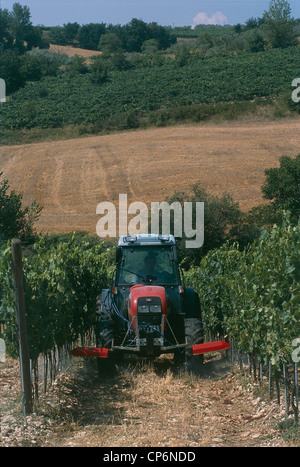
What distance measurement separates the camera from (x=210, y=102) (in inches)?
1982

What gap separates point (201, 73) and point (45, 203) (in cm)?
3282

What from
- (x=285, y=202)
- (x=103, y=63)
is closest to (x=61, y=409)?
(x=285, y=202)

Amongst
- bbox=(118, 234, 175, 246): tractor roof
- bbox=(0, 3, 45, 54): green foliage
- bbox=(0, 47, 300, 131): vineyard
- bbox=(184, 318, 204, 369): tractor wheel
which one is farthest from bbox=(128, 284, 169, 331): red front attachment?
bbox=(0, 3, 45, 54): green foliage

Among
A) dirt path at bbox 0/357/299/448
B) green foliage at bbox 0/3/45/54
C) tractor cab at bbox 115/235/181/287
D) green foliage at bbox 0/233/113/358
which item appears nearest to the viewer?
dirt path at bbox 0/357/299/448

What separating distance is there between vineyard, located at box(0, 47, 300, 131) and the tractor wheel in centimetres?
3870

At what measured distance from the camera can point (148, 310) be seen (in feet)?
29.0

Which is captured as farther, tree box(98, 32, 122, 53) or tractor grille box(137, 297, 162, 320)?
tree box(98, 32, 122, 53)

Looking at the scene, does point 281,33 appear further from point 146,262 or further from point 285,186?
point 146,262

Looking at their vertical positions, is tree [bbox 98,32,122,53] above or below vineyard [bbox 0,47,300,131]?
above

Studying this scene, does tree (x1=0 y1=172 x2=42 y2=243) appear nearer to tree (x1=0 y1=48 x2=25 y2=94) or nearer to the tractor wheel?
the tractor wheel

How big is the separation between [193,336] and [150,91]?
160 feet

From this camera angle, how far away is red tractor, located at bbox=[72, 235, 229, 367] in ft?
29.2

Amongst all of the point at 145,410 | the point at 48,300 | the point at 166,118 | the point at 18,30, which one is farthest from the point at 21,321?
the point at 18,30

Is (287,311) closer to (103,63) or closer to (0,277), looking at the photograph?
(0,277)
